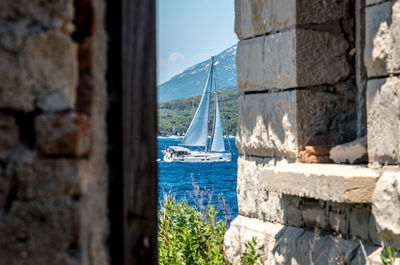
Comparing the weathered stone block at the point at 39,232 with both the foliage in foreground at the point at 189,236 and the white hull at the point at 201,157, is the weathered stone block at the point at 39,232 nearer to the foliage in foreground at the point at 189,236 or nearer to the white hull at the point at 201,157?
the foliage in foreground at the point at 189,236

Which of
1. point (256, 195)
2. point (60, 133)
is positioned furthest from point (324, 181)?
point (60, 133)

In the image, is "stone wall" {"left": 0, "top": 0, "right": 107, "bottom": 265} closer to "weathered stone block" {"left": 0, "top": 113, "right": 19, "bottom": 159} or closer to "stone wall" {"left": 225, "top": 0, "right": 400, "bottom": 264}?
"weathered stone block" {"left": 0, "top": 113, "right": 19, "bottom": 159}

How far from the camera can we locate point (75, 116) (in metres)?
1.64

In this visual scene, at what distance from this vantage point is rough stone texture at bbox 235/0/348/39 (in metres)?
4.36

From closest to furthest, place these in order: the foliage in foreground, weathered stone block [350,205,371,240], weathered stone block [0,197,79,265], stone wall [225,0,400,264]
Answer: weathered stone block [0,197,79,265] → stone wall [225,0,400,264] → weathered stone block [350,205,371,240] → the foliage in foreground

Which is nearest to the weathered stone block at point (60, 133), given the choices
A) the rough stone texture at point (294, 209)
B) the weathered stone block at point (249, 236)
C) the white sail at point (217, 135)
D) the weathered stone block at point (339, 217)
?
the rough stone texture at point (294, 209)

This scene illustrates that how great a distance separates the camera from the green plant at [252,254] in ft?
15.1

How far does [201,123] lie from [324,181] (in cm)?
4749

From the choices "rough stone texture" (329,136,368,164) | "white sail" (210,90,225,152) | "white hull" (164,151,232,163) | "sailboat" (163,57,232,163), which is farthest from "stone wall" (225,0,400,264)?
"white hull" (164,151,232,163)

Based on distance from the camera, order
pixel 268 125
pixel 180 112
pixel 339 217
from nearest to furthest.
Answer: pixel 339 217
pixel 268 125
pixel 180 112

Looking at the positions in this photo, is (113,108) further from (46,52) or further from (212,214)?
(212,214)

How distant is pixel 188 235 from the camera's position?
5688 mm

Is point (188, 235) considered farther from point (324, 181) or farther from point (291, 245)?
point (324, 181)

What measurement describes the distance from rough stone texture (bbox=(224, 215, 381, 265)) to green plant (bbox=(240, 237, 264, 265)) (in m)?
0.05
